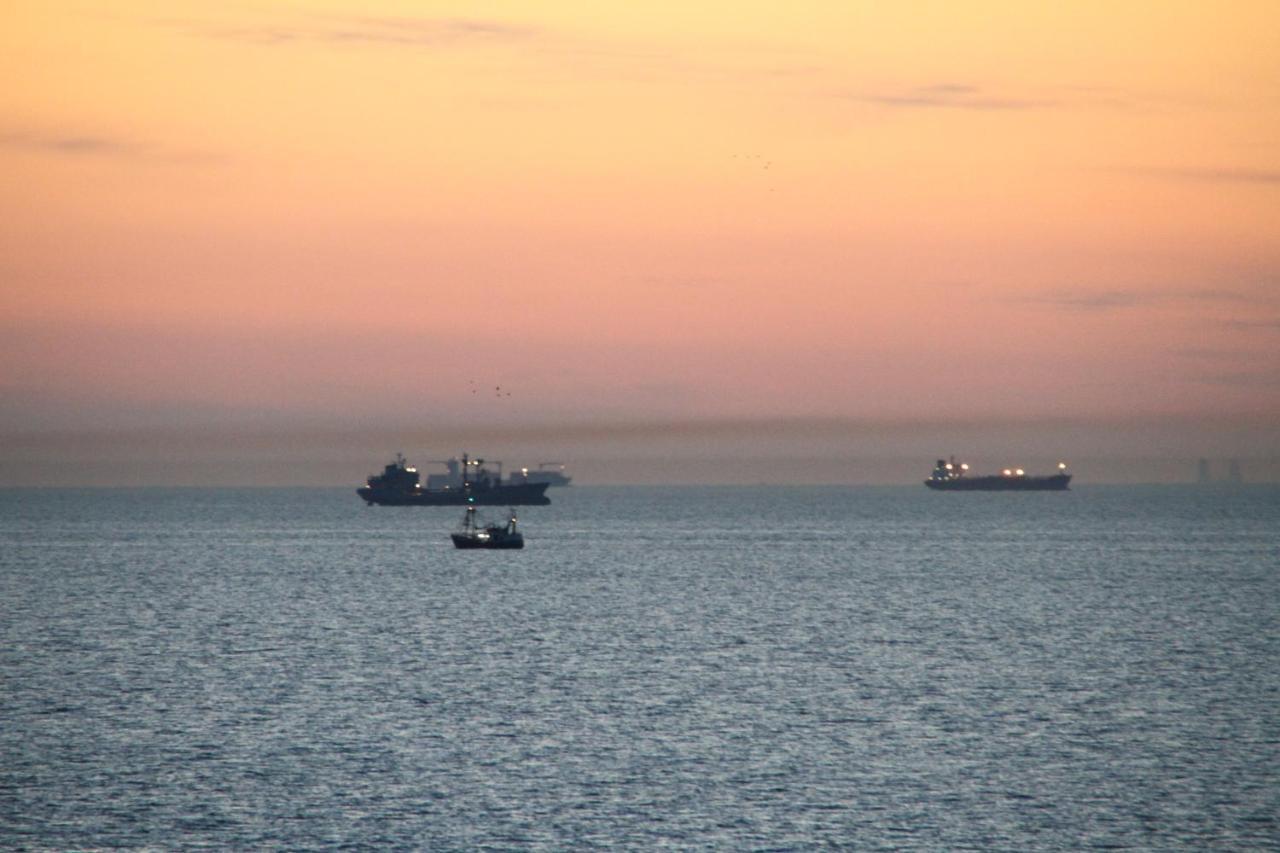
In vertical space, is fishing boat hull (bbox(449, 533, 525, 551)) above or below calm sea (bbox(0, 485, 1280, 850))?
above

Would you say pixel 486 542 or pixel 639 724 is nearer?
pixel 639 724

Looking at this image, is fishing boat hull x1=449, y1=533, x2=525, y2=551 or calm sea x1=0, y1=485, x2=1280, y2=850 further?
fishing boat hull x1=449, y1=533, x2=525, y2=551

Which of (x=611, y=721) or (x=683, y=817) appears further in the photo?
(x=611, y=721)

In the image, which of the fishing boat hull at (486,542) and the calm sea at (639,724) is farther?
the fishing boat hull at (486,542)

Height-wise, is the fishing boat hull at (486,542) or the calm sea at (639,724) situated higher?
the fishing boat hull at (486,542)

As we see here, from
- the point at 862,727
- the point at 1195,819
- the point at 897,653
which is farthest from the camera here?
the point at 897,653

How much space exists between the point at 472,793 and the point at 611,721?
15453mm

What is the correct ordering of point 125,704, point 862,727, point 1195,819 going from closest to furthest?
1. point 1195,819
2. point 862,727
3. point 125,704

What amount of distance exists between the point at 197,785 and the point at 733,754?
20.2 meters

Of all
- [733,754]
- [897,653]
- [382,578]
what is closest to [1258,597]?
[897,653]

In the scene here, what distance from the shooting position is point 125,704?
77.4 m

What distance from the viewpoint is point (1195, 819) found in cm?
5331

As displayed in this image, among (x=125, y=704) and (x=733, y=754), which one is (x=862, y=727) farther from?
(x=125, y=704)

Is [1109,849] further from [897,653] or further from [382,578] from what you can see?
[382,578]
